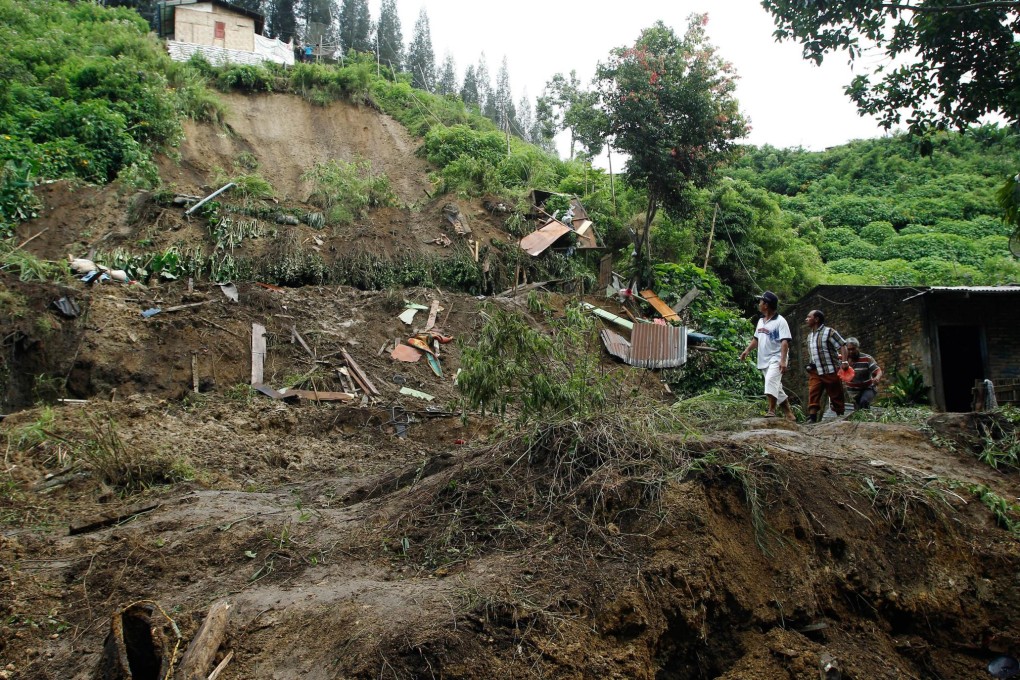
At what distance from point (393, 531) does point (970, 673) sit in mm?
4120

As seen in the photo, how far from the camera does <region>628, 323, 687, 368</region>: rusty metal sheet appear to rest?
1527cm

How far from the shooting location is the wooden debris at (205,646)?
162 inches

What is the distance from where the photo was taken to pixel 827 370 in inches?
325

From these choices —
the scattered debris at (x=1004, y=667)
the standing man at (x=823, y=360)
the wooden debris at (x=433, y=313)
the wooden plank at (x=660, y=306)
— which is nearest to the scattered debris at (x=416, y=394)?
the wooden debris at (x=433, y=313)

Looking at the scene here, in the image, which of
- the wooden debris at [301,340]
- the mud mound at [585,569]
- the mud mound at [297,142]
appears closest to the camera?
the mud mound at [585,569]

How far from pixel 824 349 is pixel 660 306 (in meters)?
9.14

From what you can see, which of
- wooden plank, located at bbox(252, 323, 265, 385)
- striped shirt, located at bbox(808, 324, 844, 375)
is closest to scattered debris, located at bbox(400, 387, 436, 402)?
wooden plank, located at bbox(252, 323, 265, 385)

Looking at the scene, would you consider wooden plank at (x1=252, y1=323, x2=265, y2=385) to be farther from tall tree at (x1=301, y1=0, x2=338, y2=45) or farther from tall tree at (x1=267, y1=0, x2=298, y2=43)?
tall tree at (x1=267, y1=0, x2=298, y2=43)

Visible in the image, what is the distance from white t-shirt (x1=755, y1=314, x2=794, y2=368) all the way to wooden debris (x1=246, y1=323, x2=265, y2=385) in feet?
24.9

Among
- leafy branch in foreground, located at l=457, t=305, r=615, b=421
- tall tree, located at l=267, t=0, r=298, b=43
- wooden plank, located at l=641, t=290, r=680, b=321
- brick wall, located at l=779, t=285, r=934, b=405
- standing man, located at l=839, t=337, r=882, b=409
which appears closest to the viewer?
leafy branch in foreground, located at l=457, t=305, r=615, b=421

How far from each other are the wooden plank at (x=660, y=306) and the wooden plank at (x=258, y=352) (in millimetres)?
8903

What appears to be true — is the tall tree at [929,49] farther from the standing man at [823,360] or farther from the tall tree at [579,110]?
the tall tree at [579,110]

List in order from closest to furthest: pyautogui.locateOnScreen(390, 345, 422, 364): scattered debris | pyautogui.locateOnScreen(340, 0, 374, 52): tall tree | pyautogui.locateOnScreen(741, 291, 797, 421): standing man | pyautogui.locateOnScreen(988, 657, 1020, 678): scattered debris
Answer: pyautogui.locateOnScreen(988, 657, 1020, 678): scattered debris
pyautogui.locateOnScreen(741, 291, 797, 421): standing man
pyautogui.locateOnScreen(390, 345, 422, 364): scattered debris
pyautogui.locateOnScreen(340, 0, 374, 52): tall tree

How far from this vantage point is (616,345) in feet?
50.7
